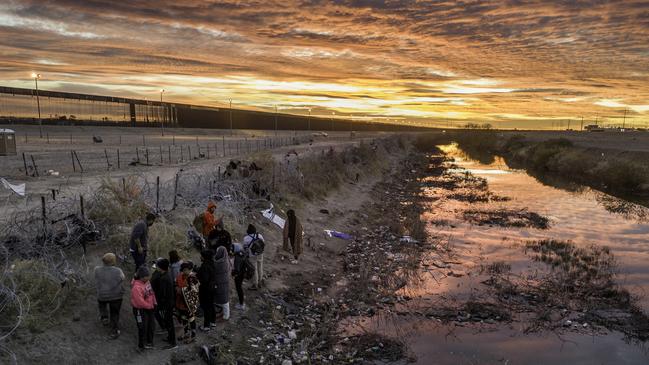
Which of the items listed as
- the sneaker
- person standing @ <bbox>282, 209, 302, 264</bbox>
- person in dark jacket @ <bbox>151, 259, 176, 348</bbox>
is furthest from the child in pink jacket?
person standing @ <bbox>282, 209, 302, 264</bbox>

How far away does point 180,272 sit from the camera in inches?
318

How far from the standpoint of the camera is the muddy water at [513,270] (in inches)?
368

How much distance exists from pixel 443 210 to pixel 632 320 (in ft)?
48.7

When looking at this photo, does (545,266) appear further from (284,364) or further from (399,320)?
(284,364)

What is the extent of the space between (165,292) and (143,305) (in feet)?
1.30

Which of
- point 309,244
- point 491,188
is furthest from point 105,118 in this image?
point 309,244

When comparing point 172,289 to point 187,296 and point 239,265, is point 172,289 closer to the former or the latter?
point 187,296

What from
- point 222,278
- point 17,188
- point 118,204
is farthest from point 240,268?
point 17,188

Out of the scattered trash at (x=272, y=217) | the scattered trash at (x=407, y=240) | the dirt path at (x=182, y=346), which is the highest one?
the scattered trash at (x=272, y=217)

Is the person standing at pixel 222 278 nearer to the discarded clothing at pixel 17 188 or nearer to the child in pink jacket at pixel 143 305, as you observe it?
the child in pink jacket at pixel 143 305

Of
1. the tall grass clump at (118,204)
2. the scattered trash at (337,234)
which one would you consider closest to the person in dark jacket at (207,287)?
the tall grass clump at (118,204)

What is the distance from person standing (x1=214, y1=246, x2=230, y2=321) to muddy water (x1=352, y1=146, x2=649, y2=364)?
308 centimetres

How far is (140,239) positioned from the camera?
355 inches

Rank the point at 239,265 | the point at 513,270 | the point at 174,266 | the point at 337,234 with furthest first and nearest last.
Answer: the point at 337,234 < the point at 513,270 < the point at 239,265 < the point at 174,266
